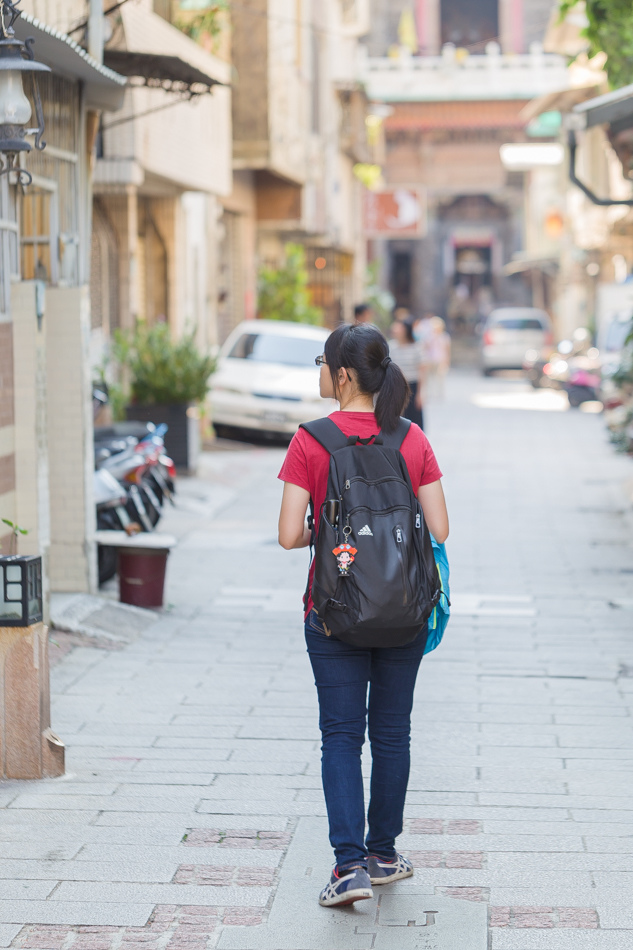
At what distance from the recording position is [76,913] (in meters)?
4.19

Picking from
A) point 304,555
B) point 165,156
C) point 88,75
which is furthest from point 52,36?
point 165,156

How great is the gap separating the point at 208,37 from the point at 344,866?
14.6 meters

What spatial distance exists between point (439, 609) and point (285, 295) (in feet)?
66.6

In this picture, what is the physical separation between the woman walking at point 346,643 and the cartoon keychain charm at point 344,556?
0.61ft

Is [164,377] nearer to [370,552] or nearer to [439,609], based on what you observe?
[439,609]

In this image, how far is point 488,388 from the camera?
112 feet

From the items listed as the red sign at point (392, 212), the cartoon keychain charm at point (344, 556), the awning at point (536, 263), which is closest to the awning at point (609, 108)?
the cartoon keychain charm at point (344, 556)

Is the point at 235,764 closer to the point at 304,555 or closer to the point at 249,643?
the point at 249,643

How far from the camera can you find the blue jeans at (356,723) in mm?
4156

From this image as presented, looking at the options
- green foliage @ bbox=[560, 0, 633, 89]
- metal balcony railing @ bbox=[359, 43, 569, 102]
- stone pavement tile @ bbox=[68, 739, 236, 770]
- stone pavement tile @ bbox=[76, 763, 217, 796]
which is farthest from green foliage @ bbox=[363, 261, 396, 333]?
stone pavement tile @ bbox=[76, 763, 217, 796]

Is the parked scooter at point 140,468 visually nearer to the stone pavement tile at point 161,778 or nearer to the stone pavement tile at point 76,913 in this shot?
the stone pavement tile at point 161,778

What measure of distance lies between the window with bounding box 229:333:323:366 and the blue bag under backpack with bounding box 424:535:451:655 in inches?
594

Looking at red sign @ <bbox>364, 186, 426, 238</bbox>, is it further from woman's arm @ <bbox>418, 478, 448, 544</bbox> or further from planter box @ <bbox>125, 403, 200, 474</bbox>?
woman's arm @ <bbox>418, 478, 448, 544</bbox>

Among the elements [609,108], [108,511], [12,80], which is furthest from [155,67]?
[12,80]
